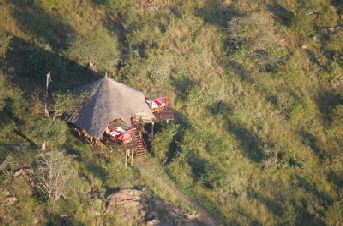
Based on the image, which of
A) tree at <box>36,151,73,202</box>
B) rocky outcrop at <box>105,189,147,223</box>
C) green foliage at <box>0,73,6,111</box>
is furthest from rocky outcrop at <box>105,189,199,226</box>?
green foliage at <box>0,73,6,111</box>

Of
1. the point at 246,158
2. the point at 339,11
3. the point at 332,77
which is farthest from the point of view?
the point at 339,11

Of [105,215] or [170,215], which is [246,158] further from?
[105,215]

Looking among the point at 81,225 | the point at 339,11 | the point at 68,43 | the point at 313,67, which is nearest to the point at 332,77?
the point at 313,67

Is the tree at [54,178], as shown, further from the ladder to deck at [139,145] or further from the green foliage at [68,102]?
the ladder to deck at [139,145]

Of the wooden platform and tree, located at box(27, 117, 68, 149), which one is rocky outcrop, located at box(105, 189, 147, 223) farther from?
the wooden platform

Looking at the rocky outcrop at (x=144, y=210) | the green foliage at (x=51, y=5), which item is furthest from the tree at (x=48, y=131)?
the green foliage at (x=51, y=5)

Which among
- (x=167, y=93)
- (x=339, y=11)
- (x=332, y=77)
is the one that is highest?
(x=339, y=11)

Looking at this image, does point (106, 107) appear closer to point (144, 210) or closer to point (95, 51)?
point (144, 210)
